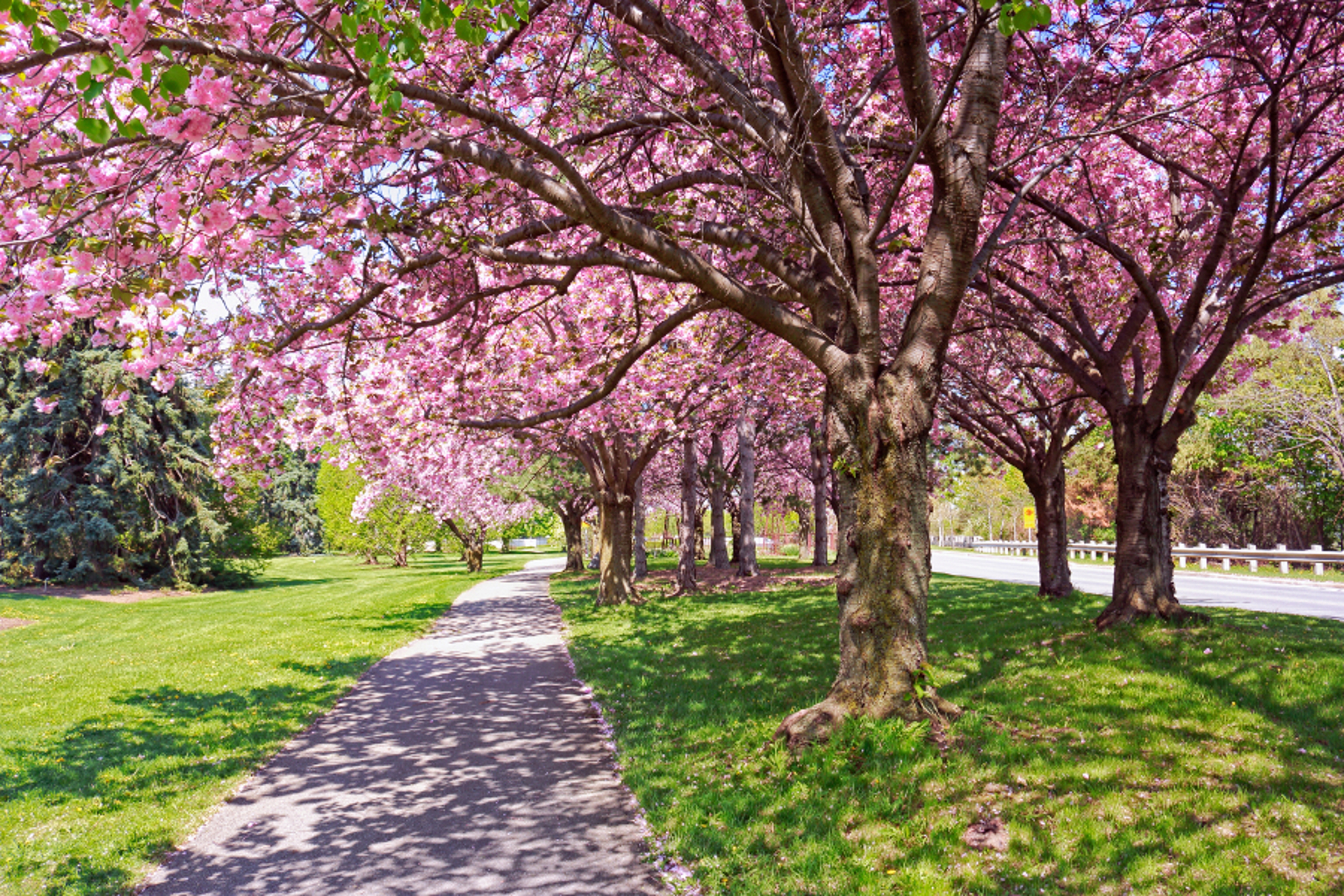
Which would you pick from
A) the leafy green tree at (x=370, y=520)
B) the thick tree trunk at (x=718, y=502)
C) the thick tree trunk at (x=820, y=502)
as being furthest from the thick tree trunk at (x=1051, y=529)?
the leafy green tree at (x=370, y=520)

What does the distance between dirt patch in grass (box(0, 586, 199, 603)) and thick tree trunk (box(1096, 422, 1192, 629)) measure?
87.8 feet

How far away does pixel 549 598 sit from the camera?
21.7 meters

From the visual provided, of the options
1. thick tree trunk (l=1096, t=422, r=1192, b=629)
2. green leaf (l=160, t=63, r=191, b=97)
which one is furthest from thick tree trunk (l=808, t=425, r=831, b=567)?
green leaf (l=160, t=63, r=191, b=97)

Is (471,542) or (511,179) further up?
(511,179)

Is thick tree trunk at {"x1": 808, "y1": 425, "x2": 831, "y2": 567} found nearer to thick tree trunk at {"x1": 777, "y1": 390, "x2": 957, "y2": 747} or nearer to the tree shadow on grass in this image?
the tree shadow on grass

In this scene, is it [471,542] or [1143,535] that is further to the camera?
[471,542]

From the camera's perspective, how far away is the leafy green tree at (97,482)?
24688 mm

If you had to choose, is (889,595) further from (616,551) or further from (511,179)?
(616,551)

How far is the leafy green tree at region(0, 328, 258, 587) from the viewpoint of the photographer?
972 inches

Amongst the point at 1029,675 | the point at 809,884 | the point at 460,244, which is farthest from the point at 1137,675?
the point at 460,244

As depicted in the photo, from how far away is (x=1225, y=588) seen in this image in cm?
1912

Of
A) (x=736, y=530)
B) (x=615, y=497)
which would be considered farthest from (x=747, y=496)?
(x=736, y=530)

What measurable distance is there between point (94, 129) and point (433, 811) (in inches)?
173

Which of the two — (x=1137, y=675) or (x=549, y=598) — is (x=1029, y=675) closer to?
(x=1137, y=675)
